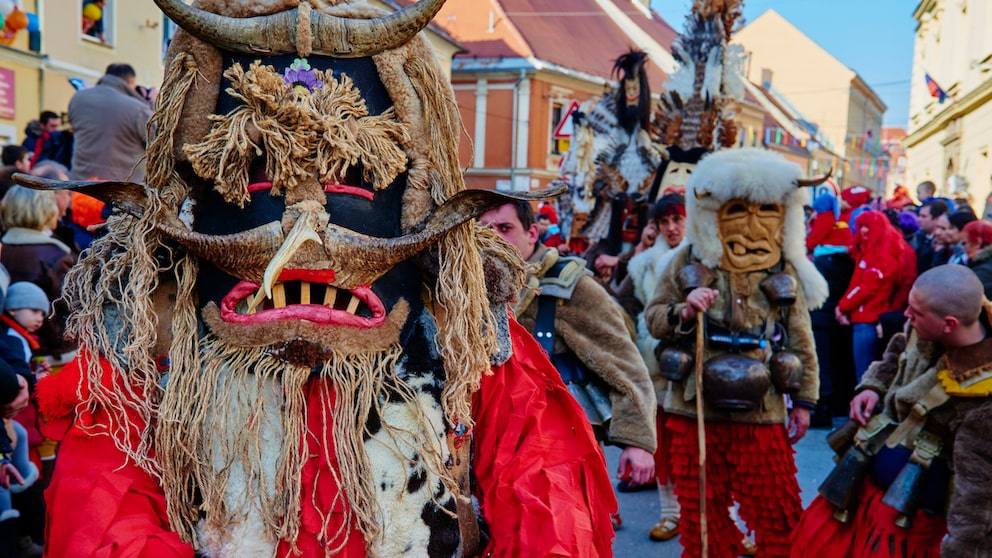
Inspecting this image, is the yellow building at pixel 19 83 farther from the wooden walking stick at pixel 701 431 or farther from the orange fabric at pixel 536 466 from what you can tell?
the orange fabric at pixel 536 466

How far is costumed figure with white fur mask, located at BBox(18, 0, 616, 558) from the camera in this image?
1936 mm

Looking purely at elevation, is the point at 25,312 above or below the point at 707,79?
below

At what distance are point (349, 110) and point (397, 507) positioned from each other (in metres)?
0.87

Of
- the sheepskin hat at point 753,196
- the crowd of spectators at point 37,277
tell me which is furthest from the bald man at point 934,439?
the crowd of spectators at point 37,277

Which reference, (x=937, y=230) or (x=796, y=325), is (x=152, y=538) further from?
(x=937, y=230)

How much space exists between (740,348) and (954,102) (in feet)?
67.8

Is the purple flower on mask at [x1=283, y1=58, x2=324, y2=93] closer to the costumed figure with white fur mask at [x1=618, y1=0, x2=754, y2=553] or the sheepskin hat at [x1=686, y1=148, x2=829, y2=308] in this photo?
the sheepskin hat at [x1=686, y1=148, x2=829, y2=308]

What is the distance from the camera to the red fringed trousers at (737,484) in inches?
167

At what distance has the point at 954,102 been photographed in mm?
22000

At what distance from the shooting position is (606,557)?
2.21 meters

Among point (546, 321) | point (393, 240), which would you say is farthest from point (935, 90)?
point (393, 240)

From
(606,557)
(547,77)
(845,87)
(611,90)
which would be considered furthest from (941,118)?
(606,557)

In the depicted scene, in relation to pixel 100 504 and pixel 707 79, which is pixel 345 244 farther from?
pixel 707 79

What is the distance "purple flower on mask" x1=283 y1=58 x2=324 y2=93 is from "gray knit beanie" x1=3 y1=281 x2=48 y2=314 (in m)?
2.55
